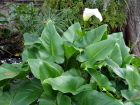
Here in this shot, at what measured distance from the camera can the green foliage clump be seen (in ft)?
6.97

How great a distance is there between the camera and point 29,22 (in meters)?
4.25

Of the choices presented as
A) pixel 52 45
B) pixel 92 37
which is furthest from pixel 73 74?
pixel 92 37

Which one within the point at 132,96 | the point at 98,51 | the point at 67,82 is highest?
the point at 98,51

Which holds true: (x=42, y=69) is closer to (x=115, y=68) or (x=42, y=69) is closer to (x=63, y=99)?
(x=63, y=99)

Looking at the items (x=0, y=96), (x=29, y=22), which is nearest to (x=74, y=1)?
(x=29, y=22)

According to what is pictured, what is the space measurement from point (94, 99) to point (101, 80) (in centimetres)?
19

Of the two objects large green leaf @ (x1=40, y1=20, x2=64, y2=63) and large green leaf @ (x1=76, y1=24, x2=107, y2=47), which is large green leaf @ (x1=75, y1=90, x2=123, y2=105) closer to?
large green leaf @ (x1=40, y1=20, x2=64, y2=63)

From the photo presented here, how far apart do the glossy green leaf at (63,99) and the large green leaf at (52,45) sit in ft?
0.95

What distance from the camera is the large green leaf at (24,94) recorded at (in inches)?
86.3

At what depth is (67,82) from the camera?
2.13m

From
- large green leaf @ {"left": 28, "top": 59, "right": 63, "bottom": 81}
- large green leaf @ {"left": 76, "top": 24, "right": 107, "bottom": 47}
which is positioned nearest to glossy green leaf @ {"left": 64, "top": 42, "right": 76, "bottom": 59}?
large green leaf @ {"left": 76, "top": 24, "right": 107, "bottom": 47}

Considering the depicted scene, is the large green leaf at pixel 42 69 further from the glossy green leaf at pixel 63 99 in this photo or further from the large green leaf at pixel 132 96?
the large green leaf at pixel 132 96

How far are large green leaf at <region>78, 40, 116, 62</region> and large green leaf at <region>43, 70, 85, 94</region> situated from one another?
0.17 m

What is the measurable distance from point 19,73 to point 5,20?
245cm
